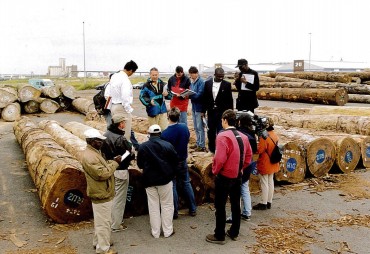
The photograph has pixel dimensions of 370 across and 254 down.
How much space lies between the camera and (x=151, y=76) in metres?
8.63

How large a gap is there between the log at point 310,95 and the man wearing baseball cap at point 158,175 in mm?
18929

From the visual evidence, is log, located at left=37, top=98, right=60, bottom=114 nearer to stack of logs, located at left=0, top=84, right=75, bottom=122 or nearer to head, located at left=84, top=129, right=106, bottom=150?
stack of logs, located at left=0, top=84, right=75, bottom=122

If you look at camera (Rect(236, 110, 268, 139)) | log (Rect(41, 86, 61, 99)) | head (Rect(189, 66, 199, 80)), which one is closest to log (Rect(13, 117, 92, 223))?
camera (Rect(236, 110, 268, 139))

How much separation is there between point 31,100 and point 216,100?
59.8 ft

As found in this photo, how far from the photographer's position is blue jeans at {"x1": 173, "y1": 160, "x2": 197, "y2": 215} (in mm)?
7152

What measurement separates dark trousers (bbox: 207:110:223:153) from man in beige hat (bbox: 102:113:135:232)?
3.01 m

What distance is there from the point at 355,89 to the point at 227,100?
68.9 ft

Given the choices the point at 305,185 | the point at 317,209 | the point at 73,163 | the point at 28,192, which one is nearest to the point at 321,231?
the point at 317,209

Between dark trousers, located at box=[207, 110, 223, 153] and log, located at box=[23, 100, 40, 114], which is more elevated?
dark trousers, located at box=[207, 110, 223, 153]

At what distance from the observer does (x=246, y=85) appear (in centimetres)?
922

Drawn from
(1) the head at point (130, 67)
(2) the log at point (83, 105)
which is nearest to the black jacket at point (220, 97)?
(1) the head at point (130, 67)

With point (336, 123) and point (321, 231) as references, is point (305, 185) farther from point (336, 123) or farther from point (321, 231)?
point (336, 123)

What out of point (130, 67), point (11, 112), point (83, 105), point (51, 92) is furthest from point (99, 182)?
point (51, 92)

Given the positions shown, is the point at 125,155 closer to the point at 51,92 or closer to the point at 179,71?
the point at 179,71
